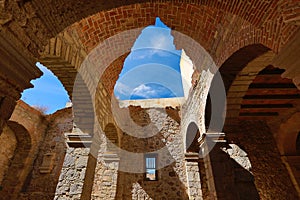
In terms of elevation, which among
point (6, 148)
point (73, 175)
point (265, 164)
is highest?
point (6, 148)

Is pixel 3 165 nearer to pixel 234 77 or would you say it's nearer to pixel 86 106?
pixel 86 106

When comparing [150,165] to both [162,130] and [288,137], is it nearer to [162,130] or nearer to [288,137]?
[162,130]

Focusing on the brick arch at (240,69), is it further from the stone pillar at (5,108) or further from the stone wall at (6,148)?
the stone wall at (6,148)

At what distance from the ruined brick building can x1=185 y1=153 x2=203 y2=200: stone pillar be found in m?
0.04

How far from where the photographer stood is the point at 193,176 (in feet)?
22.9

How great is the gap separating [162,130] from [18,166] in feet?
21.6

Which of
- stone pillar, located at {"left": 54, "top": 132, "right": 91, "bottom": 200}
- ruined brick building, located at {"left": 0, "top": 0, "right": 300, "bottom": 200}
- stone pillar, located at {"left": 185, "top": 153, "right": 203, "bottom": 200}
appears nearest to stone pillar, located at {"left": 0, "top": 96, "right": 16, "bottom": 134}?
ruined brick building, located at {"left": 0, "top": 0, "right": 300, "bottom": 200}

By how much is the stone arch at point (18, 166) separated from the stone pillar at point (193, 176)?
707 cm

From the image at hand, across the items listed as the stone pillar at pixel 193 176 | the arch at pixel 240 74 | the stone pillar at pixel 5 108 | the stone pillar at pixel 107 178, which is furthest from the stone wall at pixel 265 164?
the stone pillar at pixel 5 108

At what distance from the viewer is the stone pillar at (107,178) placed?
21.4ft

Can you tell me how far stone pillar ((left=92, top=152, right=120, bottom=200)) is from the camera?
654 centimetres

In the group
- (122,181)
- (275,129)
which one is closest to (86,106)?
(122,181)

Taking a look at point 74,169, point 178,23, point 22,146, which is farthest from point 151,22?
point 22,146

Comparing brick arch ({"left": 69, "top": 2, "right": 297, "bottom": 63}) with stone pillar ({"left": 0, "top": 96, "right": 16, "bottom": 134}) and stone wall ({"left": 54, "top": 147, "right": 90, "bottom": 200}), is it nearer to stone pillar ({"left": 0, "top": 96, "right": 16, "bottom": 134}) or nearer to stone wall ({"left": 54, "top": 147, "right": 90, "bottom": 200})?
stone wall ({"left": 54, "top": 147, "right": 90, "bottom": 200})
